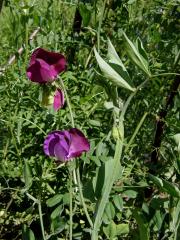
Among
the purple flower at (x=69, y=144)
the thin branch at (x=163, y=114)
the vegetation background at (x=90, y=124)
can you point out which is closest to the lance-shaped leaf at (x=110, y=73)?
the purple flower at (x=69, y=144)

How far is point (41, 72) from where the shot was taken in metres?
0.87

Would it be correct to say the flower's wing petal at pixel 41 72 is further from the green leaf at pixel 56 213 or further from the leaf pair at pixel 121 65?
the green leaf at pixel 56 213

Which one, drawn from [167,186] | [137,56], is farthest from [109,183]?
[137,56]

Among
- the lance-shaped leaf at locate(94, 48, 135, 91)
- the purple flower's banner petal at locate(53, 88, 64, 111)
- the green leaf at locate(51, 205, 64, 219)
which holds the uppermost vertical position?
the lance-shaped leaf at locate(94, 48, 135, 91)

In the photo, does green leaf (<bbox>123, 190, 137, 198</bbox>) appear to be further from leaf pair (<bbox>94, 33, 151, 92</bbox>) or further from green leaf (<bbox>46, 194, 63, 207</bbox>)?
leaf pair (<bbox>94, 33, 151, 92</bbox>)

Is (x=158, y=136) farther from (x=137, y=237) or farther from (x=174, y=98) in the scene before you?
(x=137, y=237)

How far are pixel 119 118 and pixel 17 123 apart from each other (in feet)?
1.86

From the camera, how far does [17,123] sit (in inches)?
51.1

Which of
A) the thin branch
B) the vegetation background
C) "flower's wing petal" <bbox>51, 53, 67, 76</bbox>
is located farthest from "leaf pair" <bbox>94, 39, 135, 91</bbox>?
the thin branch

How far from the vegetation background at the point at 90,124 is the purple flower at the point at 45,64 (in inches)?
9.7

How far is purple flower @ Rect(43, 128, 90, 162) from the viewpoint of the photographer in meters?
0.86

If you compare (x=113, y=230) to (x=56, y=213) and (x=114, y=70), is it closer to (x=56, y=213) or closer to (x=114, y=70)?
(x=56, y=213)

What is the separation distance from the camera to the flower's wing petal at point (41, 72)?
34.1 inches

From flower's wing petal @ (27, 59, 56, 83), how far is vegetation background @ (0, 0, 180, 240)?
26 centimetres
